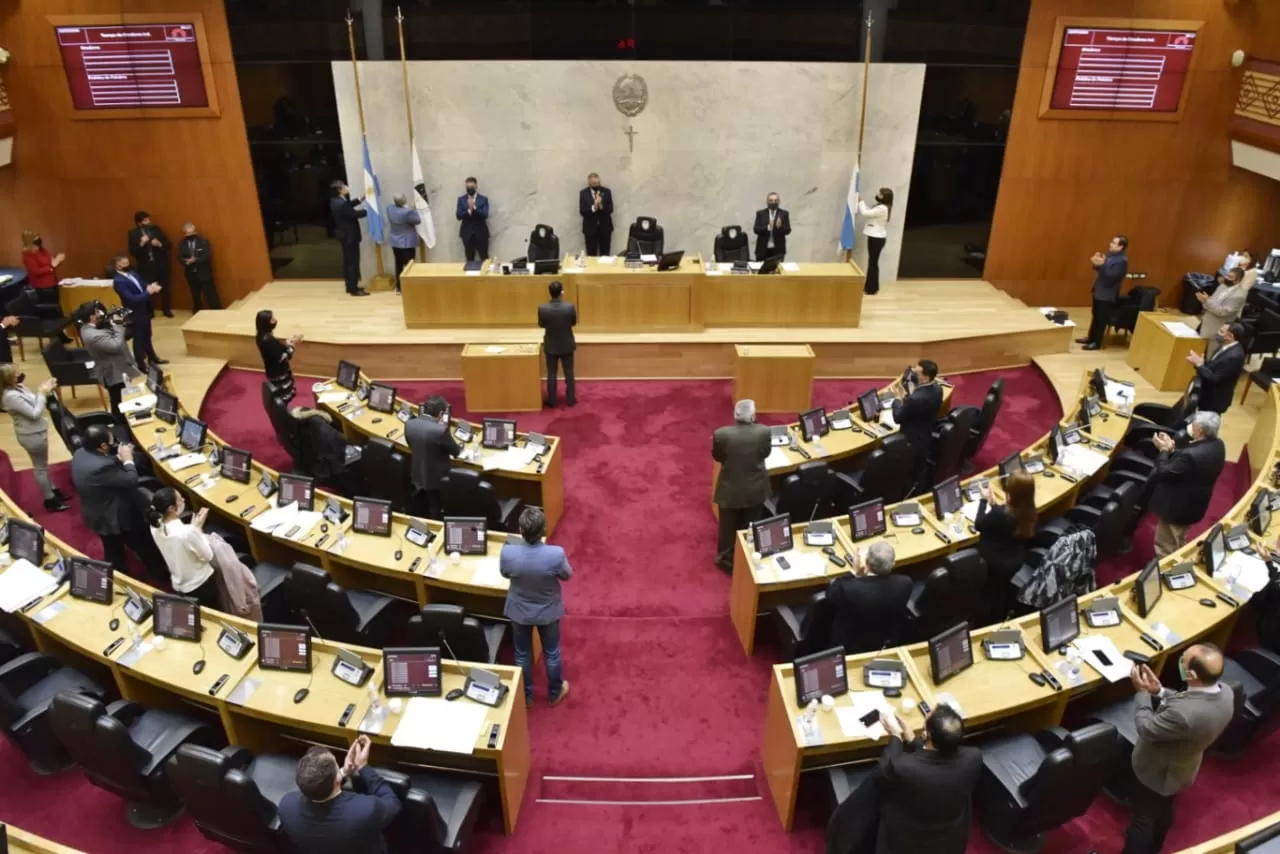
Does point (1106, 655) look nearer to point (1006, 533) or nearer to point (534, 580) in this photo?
point (1006, 533)

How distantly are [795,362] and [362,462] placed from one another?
5.00 m

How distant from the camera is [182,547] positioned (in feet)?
19.9

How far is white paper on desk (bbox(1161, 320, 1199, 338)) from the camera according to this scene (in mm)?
10469

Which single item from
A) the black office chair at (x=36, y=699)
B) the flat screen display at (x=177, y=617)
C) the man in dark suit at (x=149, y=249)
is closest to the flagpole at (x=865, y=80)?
the man in dark suit at (x=149, y=249)

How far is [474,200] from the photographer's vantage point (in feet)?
42.4

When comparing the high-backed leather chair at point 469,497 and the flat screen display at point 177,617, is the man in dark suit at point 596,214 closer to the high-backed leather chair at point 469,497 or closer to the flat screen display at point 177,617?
the high-backed leather chair at point 469,497

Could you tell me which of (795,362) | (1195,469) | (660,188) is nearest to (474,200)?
(660,188)

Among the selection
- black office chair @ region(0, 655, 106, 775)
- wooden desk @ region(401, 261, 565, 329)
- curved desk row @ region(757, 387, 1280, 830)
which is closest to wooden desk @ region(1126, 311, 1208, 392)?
curved desk row @ region(757, 387, 1280, 830)

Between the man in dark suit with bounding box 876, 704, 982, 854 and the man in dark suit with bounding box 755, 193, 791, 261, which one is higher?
the man in dark suit with bounding box 755, 193, 791, 261

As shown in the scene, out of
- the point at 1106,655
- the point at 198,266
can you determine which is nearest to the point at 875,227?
the point at 1106,655

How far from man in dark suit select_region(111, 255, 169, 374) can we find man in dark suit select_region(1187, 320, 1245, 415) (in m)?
11.1

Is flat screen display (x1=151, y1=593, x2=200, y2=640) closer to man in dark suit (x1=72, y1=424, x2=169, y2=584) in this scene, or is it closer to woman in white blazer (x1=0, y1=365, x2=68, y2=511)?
man in dark suit (x1=72, y1=424, x2=169, y2=584)

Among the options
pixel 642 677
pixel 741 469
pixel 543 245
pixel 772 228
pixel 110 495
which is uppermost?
pixel 772 228

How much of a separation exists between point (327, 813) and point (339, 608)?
2261 millimetres
